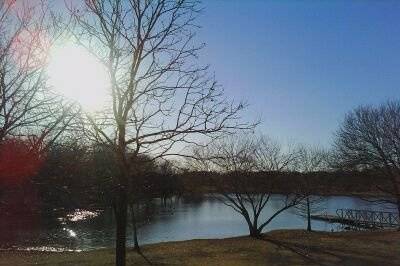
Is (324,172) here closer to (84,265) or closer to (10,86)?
(84,265)

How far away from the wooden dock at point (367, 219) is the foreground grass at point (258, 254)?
23.9 m

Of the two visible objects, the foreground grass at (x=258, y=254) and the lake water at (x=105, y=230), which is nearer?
the foreground grass at (x=258, y=254)

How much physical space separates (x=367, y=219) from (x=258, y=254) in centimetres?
3648

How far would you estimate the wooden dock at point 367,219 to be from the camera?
161 feet

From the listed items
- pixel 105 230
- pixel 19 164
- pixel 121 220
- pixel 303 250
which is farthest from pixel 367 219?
pixel 19 164

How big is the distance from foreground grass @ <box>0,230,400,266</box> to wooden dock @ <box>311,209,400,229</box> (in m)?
23.9

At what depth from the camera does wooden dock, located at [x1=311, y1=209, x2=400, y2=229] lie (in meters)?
49.0

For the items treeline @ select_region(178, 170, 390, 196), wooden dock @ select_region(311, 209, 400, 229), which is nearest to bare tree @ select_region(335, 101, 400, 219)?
treeline @ select_region(178, 170, 390, 196)

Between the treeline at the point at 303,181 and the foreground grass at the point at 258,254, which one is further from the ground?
the treeline at the point at 303,181

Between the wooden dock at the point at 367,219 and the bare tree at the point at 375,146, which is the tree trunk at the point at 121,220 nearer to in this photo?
the bare tree at the point at 375,146

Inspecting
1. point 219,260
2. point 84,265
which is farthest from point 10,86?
point 219,260

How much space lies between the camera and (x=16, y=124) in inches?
356

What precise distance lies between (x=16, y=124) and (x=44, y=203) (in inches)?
55.4

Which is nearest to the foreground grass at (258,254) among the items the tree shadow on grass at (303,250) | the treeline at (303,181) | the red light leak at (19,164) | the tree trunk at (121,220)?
the tree shadow on grass at (303,250)
